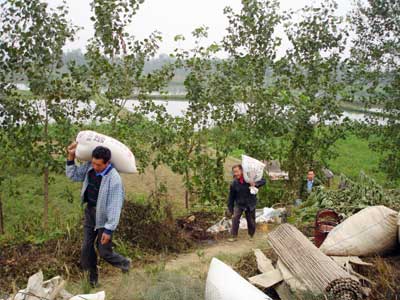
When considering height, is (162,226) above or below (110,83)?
below

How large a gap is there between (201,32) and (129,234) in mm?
4249

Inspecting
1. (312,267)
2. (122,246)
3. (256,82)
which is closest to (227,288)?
(312,267)

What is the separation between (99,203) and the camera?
448 centimetres

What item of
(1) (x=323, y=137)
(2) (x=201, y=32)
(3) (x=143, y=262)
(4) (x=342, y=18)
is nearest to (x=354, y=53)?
(4) (x=342, y=18)

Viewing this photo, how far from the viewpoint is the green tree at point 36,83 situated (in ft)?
24.5

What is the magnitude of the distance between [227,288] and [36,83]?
17.3 feet

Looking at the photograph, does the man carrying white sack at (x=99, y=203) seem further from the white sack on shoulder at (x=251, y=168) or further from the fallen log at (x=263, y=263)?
the white sack on shoulder at (x=251, y=168)

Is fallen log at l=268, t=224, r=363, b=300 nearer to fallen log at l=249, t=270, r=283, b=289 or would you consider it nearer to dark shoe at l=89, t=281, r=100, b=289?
fallen log at l=249, t=270, r=283, b=289

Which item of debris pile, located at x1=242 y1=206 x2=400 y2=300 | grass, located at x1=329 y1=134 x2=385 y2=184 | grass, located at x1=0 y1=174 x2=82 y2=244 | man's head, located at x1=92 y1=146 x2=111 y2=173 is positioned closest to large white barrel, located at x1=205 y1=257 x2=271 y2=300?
debris pile, located at x1=242 y1=206 x2=400 y2=300

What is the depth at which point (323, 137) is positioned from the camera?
32.9ft

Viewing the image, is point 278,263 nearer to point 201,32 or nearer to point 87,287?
point 87,287

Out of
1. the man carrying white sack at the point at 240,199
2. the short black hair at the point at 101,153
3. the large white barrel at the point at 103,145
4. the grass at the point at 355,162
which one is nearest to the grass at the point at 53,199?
the grass at the point at 355,162

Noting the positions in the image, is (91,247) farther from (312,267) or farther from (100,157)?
(312,267)

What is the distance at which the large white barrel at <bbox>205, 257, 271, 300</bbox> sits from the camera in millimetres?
3549
